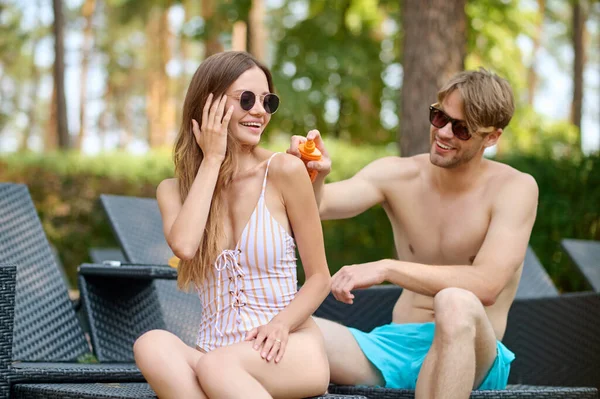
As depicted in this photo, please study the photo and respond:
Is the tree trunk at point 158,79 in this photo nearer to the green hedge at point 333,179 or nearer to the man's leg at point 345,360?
the green hedge at point 333,179

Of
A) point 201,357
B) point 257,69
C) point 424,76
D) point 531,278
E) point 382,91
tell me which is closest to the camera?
point 201,357

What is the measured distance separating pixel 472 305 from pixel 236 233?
2.72 feet

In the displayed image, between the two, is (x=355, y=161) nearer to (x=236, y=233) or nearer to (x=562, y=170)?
(x=562, y=170)

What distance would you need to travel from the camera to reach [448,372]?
106 inches

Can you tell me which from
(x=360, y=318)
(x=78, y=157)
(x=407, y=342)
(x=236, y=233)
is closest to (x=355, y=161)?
(x=78, y=157)

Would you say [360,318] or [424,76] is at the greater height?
[424,76]

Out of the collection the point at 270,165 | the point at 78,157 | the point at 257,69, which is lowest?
the point at 78,157

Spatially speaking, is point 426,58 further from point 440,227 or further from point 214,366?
point 214,366

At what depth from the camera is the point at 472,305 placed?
111 inches

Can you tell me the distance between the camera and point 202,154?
283cm

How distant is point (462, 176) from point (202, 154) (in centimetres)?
118

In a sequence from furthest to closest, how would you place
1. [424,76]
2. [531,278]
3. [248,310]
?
[424,76] → [531,278] → [248,310]

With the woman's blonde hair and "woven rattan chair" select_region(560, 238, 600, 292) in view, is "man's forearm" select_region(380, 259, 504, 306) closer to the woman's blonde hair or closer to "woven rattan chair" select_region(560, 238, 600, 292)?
the woman's blonde hair

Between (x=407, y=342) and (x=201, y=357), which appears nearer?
(x=201, y=357)
